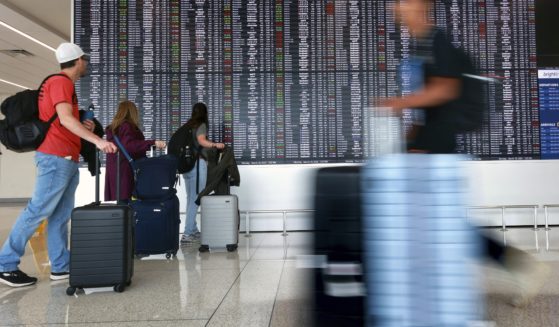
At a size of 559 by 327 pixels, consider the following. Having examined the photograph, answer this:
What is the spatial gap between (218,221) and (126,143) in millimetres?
1168

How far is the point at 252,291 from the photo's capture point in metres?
2.69

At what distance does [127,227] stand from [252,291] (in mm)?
851

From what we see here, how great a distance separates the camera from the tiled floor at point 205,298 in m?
2.09

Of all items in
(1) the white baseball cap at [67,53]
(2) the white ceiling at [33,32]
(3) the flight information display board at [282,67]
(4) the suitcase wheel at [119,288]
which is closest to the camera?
(4) the suitcase wheel at [119,288]

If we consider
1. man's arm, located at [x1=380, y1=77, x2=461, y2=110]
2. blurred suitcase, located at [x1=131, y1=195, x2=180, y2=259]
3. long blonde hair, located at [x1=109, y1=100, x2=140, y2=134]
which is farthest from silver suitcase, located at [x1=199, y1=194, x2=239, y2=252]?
man's arm, located at [x1=380, y1=77, x2=461, y2=110]

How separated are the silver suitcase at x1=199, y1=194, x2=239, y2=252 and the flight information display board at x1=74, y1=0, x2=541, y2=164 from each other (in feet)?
5.03

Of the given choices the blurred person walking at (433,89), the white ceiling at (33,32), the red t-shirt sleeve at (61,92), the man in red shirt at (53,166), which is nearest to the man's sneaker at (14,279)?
the man in red shirt at (53,166)

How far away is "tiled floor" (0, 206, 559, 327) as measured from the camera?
209 cm

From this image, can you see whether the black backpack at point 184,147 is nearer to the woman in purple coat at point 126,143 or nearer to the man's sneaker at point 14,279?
the woman in purple coat at point 126,143

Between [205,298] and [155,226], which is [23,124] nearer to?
[155,226]

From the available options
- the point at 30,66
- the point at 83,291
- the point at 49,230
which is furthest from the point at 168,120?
the point at 30,66

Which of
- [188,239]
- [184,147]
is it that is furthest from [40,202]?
[188,239]

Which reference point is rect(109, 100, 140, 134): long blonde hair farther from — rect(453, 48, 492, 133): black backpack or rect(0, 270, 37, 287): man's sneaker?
rect(453, 48, 492, 133): black backpack

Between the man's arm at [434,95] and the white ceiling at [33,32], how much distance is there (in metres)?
7.16
